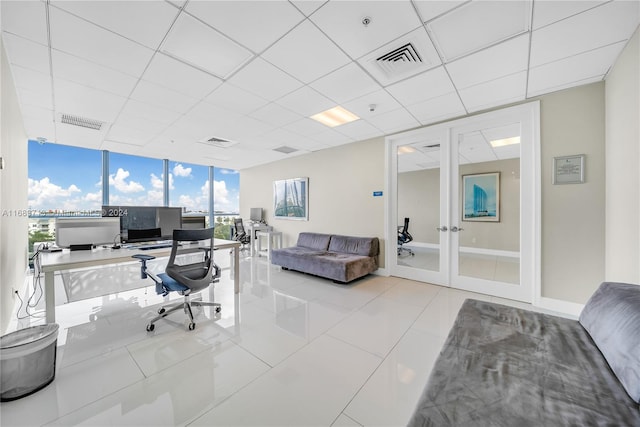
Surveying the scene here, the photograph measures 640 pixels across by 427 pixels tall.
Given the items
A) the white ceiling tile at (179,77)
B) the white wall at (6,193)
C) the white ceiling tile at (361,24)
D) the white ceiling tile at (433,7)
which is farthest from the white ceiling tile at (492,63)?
the white wall at (6,193)

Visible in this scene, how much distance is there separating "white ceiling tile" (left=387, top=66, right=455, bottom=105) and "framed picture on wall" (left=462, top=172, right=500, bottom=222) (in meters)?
1.56


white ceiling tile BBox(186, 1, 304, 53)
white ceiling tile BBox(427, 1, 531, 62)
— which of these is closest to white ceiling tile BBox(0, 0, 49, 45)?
white ceiling tile BBox(186, 1, 304, 53)

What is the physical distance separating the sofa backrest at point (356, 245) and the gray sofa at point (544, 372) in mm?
2839

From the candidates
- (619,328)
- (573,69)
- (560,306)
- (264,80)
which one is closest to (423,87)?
(573,69)

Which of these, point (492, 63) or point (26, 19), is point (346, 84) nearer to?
point (492, 63)

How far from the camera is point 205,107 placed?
3451 millimetres

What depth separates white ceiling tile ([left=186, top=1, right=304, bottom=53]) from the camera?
70.1 inches

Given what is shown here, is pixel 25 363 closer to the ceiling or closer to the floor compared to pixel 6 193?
closer to the floor

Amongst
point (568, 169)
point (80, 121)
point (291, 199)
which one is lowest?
point (291, 199)

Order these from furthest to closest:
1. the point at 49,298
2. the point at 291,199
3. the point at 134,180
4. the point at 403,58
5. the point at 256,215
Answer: the point at 256,215 < the point at 134,180 < the point at 291,199 < the point at 403,58 < the point at 49,298

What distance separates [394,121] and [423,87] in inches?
41.3

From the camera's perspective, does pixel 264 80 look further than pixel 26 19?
Yes

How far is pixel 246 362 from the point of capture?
6.52 ft

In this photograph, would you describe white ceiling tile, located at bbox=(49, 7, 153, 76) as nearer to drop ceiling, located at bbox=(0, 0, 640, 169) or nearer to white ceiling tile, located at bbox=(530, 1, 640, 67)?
drop ceiling, located at bbox=(0, 0, 640, 169)
